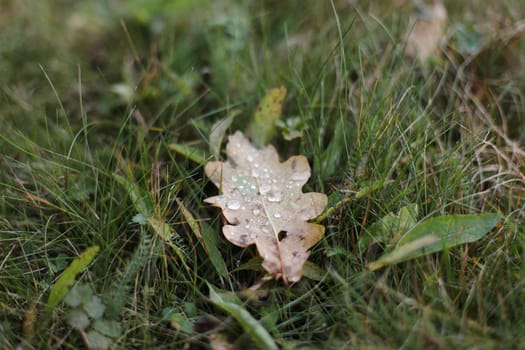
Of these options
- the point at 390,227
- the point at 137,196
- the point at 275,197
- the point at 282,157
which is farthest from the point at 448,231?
the point at 137,196

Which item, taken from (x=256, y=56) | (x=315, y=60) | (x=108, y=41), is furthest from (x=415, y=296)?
(x=108, y=41)

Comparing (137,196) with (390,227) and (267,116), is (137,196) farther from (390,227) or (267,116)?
(390,227)

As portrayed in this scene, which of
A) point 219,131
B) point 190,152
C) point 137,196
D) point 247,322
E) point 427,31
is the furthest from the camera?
point 427,31

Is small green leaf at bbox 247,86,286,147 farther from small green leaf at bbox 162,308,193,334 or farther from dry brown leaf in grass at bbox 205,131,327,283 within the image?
small green leaf at bbox 162,308,193,334

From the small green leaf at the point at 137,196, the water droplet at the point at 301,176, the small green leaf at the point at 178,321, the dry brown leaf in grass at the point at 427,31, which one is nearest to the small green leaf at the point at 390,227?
the water droplet at the point at 301,176

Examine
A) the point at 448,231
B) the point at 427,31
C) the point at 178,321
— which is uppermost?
the point at 427,31

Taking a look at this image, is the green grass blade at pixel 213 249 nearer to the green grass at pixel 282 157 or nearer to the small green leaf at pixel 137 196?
the green grass at pixel 282 157

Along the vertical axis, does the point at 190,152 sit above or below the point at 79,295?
above
